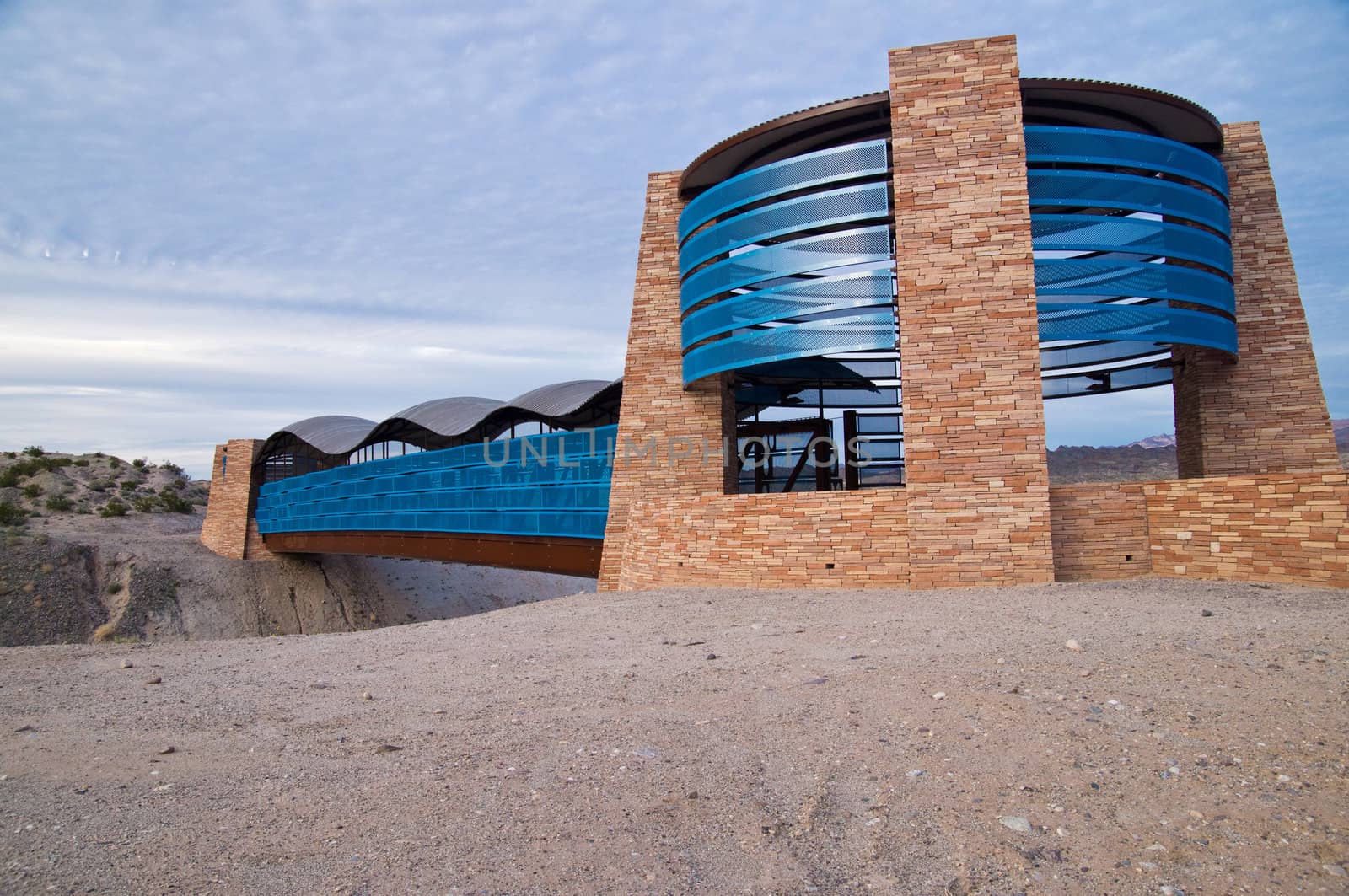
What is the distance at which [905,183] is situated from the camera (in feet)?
40.9

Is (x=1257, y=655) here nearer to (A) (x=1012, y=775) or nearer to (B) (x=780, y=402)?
(A) (x=1012, y=775)

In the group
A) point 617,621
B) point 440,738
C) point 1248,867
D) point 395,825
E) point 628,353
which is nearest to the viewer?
point 1248,867

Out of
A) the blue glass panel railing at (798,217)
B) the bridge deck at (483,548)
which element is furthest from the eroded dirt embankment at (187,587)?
the blue glass panel railing at (798,217)

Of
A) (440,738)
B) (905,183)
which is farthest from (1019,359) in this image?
(440,738)

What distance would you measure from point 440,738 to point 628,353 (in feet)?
40.3

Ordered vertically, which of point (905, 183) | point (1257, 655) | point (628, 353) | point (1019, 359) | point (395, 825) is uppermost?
point (905, 183)

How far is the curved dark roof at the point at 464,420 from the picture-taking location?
2014 cm

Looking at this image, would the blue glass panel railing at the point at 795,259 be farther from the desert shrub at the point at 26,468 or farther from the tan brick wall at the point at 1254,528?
the desert shrub at the point at 26,468

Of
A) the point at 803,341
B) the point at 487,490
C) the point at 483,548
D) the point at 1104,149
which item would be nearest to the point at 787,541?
the point at 803,341

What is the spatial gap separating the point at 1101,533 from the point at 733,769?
8.65 m

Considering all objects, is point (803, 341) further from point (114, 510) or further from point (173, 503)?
point (173, 503)

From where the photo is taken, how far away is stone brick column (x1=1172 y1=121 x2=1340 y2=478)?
1484 cm

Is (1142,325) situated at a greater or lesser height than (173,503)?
greater

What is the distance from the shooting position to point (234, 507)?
3916 centimetres
